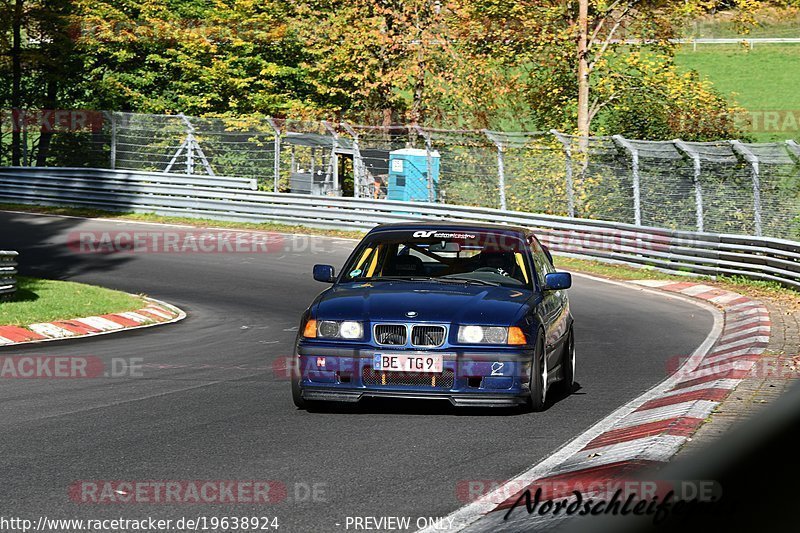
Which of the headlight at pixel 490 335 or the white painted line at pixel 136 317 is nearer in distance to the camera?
the headlight at pixel 490 335

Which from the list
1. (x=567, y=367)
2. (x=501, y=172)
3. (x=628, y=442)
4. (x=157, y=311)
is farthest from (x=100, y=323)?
(x=501, y=172)

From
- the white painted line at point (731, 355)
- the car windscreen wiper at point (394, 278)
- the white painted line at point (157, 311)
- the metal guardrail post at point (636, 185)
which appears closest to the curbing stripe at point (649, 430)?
the car windscreen wiper at point (394, 278)

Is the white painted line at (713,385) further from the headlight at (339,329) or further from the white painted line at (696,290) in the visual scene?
the white painted line at (696,290)

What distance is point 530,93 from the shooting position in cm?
3562

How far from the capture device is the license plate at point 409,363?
8102 millimetres

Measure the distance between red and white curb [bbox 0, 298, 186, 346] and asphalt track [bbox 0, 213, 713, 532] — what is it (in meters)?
0.42

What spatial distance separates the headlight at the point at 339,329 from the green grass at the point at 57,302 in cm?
645

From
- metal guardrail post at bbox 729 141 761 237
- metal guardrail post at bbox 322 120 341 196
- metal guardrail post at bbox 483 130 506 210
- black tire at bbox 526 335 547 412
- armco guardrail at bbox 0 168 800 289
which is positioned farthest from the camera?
metal guardrail post at bbox 322 120 341 196

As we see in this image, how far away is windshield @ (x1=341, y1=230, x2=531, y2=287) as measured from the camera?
955 cm

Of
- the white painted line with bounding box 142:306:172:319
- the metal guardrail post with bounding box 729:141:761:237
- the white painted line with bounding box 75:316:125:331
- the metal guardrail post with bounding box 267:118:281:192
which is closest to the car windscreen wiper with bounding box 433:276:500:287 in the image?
the white painted line with bounding box 75:316:125:331

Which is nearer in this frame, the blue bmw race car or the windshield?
the blue bmw race car

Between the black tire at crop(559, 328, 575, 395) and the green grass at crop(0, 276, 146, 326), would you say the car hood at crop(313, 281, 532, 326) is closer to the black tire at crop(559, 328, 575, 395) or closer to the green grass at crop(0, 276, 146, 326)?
the black tire at crop(559, 328, 575, 395)

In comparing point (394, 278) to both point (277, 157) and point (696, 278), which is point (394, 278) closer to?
point (696, 278)

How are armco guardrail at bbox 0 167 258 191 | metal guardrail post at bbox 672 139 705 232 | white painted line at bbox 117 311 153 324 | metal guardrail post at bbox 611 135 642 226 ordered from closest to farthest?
white painted line at bbox 117 311 153 324 → metal guardrail post at bbox 672 139 705 232 → metal guardrail post at bbox 611 135 642 226 → armco guardrail at bbox 0 167 258 191
